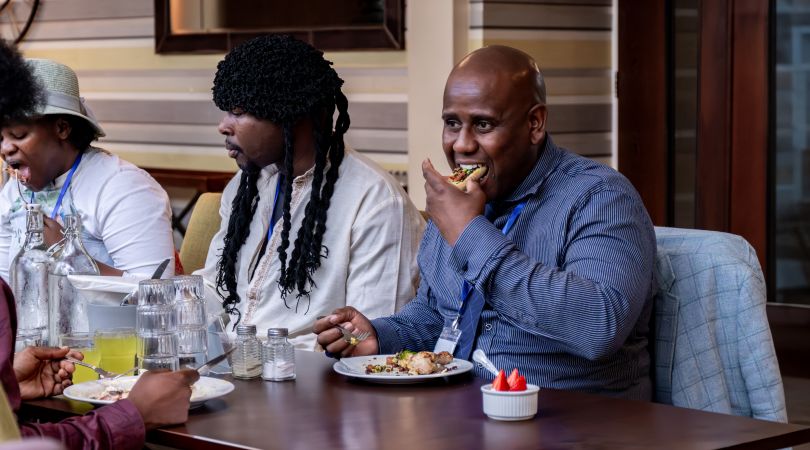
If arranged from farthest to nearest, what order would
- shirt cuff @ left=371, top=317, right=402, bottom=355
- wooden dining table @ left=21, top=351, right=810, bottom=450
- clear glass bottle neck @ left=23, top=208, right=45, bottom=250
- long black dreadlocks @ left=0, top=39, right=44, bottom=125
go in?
shirt cuff @ left=371, top=317, right=402, bottom=355 < clear glass bottle neck @ left=23, top=208, right=45, bottom=250 < wooden dining table @ left=21, top=351, right=810, bottom=450 < long black dreadlocks @ left=0, top=39, right=44, bottom=125

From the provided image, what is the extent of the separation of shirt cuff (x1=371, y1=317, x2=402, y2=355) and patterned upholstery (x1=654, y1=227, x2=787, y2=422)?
612 mm

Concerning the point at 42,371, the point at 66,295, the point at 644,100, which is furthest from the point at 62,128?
the point at 644,100

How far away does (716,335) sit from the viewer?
3.11m

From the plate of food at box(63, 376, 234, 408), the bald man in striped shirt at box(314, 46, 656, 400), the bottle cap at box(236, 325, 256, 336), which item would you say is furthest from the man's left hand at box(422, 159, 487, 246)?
the plate of food at box(63, 376, 234, 408)

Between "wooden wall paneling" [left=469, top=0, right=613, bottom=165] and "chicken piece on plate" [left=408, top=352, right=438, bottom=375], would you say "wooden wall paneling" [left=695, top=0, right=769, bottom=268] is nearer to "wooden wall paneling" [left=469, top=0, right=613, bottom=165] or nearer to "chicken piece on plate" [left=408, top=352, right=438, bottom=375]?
"wooden wall paneling" [left=469, top=0, right=613, bottom=165]

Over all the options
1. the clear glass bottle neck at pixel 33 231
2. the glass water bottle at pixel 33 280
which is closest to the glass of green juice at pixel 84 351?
the glass water bottle at pixel 33 280

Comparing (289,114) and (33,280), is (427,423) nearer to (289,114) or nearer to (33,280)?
(33,280)

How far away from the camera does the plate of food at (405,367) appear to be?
275 centimetres

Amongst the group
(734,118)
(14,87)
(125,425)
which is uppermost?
(14,87)

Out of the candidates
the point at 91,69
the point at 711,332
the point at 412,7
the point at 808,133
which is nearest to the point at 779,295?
the point at 808,133

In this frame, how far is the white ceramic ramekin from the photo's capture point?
2.41 meters

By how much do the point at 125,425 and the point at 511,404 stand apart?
0.71 m

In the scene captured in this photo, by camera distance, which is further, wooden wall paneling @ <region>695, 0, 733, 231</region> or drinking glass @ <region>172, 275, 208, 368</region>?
wooden wall paneling @ <region>695, 0, 733, 231</region>

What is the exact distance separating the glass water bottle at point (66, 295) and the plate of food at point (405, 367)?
2.06 ft
